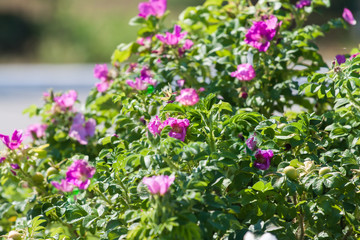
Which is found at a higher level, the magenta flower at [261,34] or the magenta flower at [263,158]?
the magenta flower at [261,34]

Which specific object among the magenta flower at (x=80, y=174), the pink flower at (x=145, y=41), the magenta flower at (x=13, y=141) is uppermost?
the pink flower at (x=145, y=41)

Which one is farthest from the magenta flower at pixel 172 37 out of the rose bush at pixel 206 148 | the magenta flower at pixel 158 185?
the magenta flower at pixel 158 185

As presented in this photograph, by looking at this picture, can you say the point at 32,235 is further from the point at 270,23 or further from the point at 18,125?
the point at 18,125

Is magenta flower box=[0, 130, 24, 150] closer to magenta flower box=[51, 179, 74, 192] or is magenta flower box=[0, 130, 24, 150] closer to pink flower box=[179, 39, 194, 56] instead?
magenta flower box=[51, 179, 74, 192]

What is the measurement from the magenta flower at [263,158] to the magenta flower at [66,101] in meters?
0.84

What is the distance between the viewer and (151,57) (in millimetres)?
2014

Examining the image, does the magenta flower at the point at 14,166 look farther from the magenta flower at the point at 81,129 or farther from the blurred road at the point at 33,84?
the blurred road at the point at 33,84

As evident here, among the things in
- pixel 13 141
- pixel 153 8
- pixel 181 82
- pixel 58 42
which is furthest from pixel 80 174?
pixel 58 42

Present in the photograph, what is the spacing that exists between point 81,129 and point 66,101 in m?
0.13

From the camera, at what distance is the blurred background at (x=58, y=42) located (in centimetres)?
827

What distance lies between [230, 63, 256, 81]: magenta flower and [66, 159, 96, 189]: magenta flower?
1.76ft

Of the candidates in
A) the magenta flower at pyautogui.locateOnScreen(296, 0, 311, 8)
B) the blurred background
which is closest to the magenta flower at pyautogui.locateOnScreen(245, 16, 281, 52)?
the magenta flower at pyautogui.locateOnScreen(296, 0, 311, 8)

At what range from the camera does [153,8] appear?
2109 millimetres

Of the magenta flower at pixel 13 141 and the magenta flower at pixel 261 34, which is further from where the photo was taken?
the magenta flower at pixel 261 34
